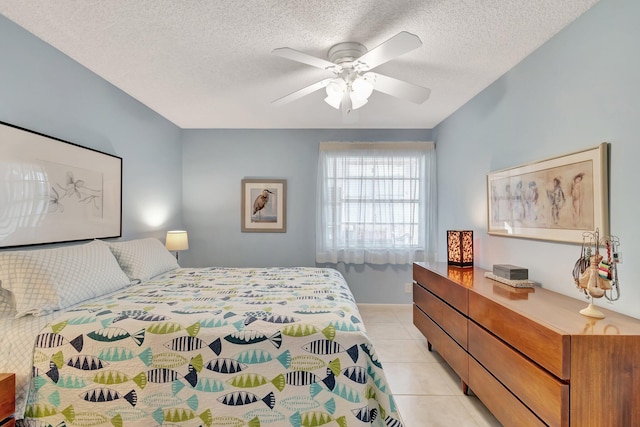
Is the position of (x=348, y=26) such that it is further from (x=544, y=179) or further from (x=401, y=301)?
(x=401, y=301)

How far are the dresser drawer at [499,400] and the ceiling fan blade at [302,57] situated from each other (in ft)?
7.23

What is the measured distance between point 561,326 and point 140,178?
3.72 metres

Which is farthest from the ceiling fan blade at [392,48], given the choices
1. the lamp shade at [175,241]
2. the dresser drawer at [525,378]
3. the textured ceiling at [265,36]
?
the lamp shade at [175,241]

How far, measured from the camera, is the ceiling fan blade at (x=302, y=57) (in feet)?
6.26

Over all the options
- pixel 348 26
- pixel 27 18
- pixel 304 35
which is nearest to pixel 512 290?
pixel 348 26

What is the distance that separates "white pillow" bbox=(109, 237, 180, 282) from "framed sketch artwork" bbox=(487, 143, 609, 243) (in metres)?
3.01

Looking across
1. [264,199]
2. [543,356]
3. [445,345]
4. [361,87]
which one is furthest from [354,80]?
[264,199]

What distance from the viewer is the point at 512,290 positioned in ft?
6.98

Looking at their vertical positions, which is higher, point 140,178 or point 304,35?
point 304,35

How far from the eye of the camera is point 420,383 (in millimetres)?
2504

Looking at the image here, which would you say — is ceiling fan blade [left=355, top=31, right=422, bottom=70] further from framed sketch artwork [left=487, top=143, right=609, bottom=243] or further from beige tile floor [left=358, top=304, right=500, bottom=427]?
beige tile floor [left=358, top=304, right=500, bottom=427]

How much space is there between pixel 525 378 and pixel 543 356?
0.21 m

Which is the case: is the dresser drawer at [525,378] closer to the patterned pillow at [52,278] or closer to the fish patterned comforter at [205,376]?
the fish patterned comforter at [205,376]

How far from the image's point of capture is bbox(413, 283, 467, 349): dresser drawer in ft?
7.63
